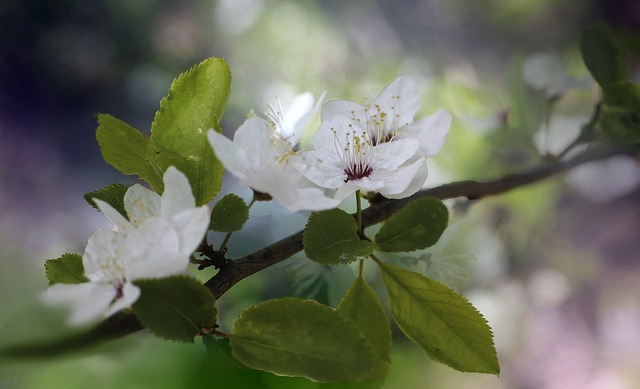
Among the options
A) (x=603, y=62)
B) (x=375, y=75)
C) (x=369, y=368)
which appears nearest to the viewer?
(x=369, y=368)

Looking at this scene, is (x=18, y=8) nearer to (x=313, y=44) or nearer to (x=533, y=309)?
(x=313, y=44)

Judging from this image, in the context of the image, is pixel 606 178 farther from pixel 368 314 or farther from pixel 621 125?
pixel 368 314

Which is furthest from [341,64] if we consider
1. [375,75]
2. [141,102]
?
[141,102]

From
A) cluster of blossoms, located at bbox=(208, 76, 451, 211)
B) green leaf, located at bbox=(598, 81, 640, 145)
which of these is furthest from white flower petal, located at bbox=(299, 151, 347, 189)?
green leaf, located at bbox=(598, 81, 640, 145)

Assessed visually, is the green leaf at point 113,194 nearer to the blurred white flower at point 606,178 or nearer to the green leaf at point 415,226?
the green leaf at point 415,226

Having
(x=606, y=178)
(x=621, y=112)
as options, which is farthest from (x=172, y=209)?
(x=606, y=178)
